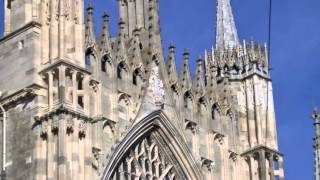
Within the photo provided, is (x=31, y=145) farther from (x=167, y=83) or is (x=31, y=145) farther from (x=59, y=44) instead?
(x=167, y=83)

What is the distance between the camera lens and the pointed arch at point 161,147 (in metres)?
39.4

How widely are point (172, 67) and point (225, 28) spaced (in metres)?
4.91

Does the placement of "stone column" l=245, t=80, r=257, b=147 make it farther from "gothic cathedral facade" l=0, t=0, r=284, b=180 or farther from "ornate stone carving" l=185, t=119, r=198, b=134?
"ornate stone carving" l=185, t=119, r=198, b=134

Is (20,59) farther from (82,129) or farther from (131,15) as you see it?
(131,15)

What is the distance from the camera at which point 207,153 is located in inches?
1673

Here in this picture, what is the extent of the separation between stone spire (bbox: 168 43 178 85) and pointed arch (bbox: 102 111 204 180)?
6.63 ft

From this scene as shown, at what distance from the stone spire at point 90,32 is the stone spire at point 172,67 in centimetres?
410

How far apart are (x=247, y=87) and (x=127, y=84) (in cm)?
659

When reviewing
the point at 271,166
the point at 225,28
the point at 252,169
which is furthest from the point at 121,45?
the point at 271,166

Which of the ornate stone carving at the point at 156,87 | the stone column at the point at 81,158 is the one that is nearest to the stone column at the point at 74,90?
the stone column at the point at 81,158

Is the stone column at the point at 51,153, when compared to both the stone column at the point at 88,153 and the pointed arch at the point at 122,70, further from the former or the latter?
the pointed arch at the point at 122,70

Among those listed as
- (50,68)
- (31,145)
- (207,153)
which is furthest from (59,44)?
(207,153)

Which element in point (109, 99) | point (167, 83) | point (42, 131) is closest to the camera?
point (42, 131)

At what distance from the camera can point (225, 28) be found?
1836 inches
